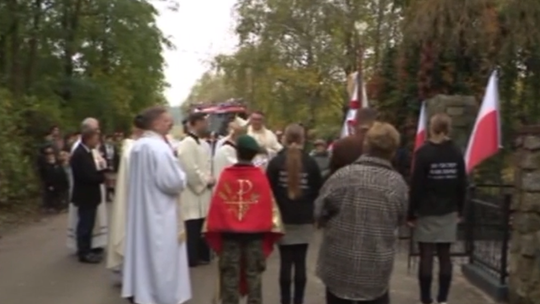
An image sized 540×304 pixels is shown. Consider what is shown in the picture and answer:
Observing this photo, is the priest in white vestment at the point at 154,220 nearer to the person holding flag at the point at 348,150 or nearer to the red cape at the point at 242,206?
the red cape at the point at 242,206

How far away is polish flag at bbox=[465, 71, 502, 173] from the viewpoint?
10352mm

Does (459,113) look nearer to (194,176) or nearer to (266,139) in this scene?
(266,139)

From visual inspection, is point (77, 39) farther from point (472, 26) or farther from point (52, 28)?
point (472, 26)

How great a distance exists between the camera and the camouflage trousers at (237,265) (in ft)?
28.7

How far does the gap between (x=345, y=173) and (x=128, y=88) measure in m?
31.6

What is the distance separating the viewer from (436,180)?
920cm

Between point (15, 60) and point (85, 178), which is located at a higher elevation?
point (15, 60)

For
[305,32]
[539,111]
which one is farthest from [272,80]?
[539,111]

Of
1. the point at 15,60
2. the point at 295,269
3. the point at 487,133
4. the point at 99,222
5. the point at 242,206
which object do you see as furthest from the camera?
the point at 15,60

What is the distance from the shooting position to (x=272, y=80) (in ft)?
138

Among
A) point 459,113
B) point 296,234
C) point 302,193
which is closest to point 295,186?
point 302,193

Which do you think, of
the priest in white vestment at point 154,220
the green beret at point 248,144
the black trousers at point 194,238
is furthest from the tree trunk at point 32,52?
the green beret at point 248,144

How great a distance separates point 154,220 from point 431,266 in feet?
8.08

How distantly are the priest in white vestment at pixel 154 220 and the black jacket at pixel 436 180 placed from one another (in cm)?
199
